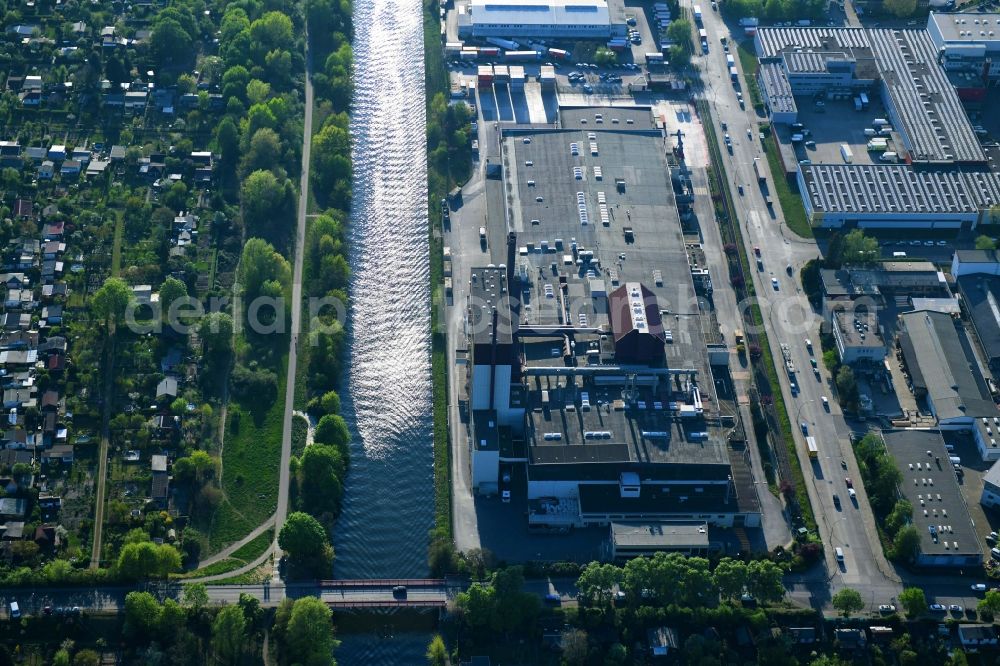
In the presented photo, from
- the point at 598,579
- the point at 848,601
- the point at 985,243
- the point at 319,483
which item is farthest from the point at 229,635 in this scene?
the point at 985,243

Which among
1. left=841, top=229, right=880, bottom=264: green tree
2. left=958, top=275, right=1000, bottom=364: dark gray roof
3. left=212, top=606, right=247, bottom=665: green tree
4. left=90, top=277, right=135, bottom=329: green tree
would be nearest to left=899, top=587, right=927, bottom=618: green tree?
left=958, top=275, right=1000, bottom=364: dark gray roof

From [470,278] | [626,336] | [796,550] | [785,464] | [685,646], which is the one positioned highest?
[470,278]

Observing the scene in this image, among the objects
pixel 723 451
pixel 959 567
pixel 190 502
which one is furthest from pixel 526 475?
pixel 959 567

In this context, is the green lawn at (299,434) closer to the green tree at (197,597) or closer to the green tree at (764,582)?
the green tree at (197,597)

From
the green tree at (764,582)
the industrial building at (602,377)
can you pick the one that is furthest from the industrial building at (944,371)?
the green tree at (764,582)

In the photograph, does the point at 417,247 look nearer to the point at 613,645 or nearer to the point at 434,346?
the point at 434,346

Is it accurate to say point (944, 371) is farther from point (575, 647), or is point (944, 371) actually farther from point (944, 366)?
point (575, 647)
